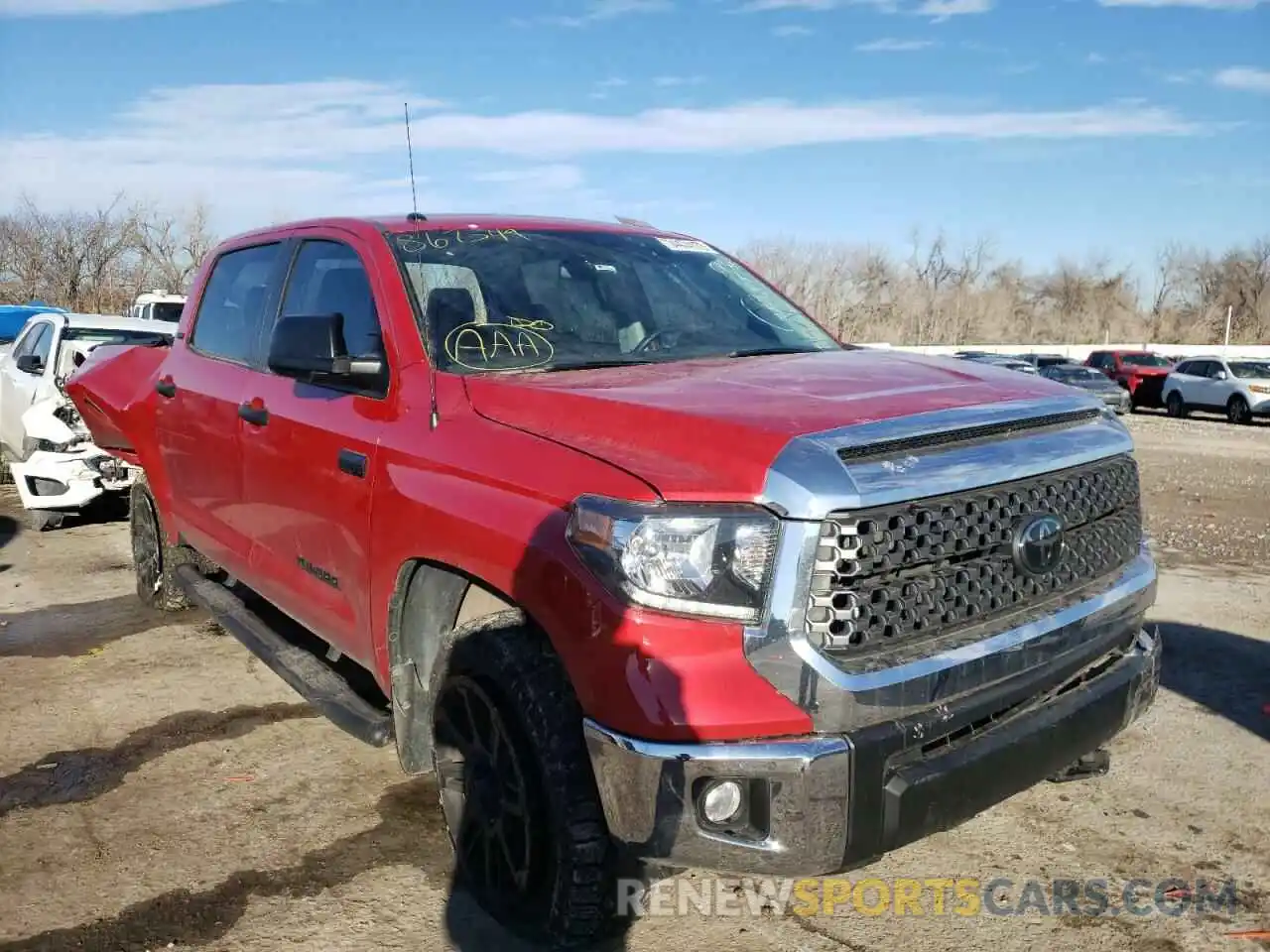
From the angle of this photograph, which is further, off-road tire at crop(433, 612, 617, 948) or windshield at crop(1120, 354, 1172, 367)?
windshield at crop(1120, 354, 1172, 367)

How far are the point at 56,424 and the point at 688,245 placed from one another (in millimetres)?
6397

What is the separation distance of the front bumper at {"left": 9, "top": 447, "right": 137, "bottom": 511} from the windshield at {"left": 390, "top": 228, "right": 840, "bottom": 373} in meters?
5.74

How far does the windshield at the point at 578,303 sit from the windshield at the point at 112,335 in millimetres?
6944

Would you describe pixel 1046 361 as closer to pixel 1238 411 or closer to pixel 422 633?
pixel 1238 411

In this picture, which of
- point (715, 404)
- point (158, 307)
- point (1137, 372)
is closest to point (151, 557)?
point (715, 404)

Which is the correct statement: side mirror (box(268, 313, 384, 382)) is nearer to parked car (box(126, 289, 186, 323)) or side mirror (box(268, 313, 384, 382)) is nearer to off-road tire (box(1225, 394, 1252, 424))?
parked car (box(126, 289, 186, 323))

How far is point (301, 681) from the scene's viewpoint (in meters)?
4.02

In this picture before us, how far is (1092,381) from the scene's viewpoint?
27062mm

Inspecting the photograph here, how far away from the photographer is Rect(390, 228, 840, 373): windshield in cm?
355

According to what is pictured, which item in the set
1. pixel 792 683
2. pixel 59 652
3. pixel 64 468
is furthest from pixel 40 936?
pixel 64 468

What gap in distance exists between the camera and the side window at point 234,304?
15.4 feet

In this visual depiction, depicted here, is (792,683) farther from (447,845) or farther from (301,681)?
(301,681)

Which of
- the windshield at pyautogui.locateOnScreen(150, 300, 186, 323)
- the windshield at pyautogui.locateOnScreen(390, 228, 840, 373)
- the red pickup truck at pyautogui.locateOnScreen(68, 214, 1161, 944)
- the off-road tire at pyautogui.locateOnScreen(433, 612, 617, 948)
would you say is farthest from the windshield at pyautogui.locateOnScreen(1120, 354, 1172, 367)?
the off-road tire at pyautogui.locateOnScreen(433, 612, 617, 948)

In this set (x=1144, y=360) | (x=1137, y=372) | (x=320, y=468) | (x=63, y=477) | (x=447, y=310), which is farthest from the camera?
(x=1144, y=360)
